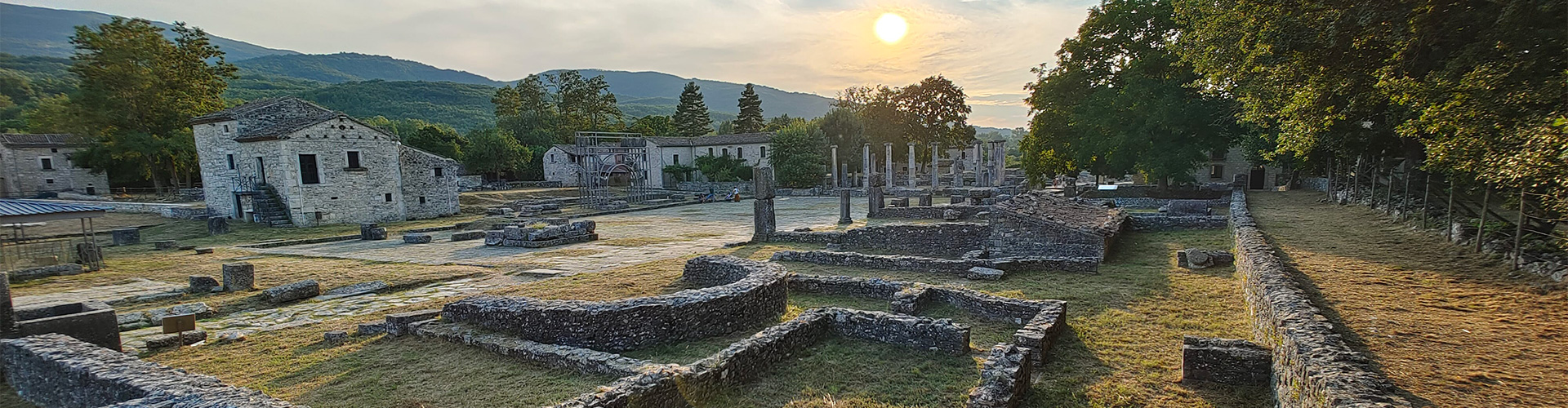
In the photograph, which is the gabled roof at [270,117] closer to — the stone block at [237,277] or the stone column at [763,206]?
the stone block at [237,277]

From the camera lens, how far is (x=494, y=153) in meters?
56.4

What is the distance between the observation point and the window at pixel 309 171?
92.7 feet

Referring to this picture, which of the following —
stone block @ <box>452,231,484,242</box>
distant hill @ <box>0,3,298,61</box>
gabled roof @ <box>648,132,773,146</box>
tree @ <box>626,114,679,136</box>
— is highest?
distant hill @ <box>0,3,298,61</box>

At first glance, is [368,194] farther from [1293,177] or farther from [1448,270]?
[1293,177]

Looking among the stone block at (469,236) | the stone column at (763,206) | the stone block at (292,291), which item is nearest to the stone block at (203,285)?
the stone block at (292,291)

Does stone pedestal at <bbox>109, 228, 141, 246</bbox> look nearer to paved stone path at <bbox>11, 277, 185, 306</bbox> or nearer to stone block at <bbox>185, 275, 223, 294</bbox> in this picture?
paved stone path at <bbox>11, 277, 185, 306</bbox>

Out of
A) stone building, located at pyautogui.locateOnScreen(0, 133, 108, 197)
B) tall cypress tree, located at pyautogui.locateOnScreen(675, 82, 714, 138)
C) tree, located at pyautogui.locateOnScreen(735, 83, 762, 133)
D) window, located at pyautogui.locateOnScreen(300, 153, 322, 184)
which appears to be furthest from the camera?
tall cypress tree, located at pyautogui.locateOnScreen(675, 82, 714, 138)

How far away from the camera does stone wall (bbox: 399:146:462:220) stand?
32812 mm

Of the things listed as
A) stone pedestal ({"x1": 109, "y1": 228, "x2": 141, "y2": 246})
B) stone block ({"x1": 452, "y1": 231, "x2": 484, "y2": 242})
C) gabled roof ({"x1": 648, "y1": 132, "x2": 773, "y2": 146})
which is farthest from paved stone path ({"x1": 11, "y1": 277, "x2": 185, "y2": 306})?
gabled roof ({"x1": 648, "y1": 132, "x2": 773, "y2": 146})

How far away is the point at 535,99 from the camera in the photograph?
76625 millimetres

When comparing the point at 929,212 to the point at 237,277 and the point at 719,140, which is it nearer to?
the point at 237,277

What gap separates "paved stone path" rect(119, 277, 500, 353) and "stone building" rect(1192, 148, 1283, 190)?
4216cm

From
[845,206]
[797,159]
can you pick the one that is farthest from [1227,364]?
[797,159]

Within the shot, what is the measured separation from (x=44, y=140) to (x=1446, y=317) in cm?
6900
